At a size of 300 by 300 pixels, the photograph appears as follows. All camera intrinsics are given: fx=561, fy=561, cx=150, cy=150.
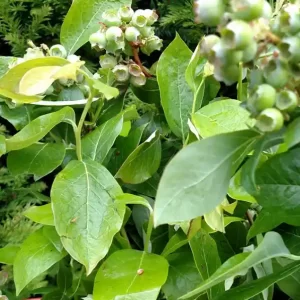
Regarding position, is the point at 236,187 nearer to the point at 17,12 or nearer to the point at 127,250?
the point at 127,250

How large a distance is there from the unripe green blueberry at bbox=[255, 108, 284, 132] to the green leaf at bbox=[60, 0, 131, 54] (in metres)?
0.32

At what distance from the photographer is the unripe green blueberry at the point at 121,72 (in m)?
0.50

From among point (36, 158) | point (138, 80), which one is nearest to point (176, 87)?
point (138, 80)

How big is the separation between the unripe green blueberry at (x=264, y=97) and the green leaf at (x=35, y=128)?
0.23m

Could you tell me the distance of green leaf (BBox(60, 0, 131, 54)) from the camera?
553 mm

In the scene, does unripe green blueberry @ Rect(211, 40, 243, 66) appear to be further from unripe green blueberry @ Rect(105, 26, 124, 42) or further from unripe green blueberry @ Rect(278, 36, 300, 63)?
unripe green blueberry @ Rect(105, 26, 124, 42)

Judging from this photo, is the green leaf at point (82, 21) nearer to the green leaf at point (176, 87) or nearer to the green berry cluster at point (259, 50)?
the green leaf at point (176, 87)

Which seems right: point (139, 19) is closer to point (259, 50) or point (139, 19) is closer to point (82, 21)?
point (82, 21)

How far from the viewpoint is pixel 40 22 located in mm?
1215

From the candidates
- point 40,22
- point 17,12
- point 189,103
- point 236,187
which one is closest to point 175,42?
point 189,103

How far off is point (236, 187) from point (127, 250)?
0.34 ft

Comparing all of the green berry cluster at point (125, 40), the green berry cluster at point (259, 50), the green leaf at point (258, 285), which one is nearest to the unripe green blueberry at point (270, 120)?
the green berry cluster at point (259, 50)

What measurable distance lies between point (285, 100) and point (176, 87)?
255 millimetres

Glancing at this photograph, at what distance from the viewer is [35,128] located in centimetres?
47
